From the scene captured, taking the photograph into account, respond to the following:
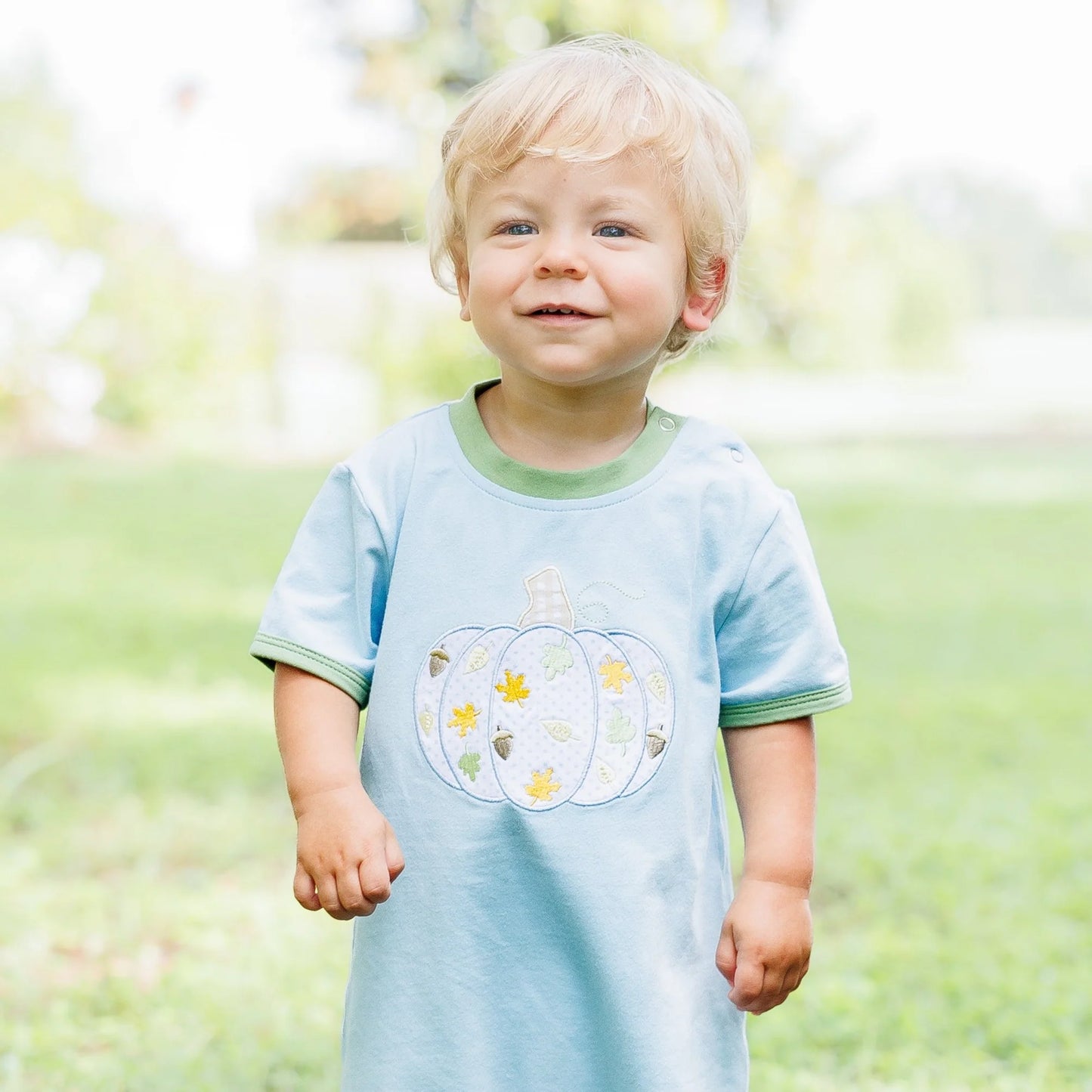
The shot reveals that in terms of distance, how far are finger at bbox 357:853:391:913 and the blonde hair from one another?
2.31 feet

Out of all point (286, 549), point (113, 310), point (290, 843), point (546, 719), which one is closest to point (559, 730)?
→ point (546, 719)

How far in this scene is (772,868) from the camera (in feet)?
5.46

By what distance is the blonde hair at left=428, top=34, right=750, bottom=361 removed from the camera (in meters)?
1.64

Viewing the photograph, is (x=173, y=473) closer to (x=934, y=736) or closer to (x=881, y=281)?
(x=934, y=736)

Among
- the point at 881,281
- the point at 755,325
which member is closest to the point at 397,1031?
the point at 755,325

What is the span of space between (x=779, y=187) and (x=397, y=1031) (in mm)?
13570

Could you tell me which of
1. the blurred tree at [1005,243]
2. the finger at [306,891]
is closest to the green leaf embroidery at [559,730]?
the finger at [306,891]

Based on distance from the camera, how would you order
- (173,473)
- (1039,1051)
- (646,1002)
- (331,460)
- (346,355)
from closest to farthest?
(646,1002), (1039,1051), (173,473), (331,460), (346,355)

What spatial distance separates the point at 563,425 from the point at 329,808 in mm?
488

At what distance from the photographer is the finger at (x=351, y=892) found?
1.56 meters

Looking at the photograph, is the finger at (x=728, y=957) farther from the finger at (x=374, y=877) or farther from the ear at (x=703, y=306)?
the ear at (x=703, y=306)

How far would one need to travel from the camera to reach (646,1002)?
1.63 metres

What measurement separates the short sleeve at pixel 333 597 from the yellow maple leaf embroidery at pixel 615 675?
256 millimetres

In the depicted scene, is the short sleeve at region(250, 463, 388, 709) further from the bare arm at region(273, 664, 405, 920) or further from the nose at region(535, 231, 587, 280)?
the nose at region(535, 231, 587, 280)
